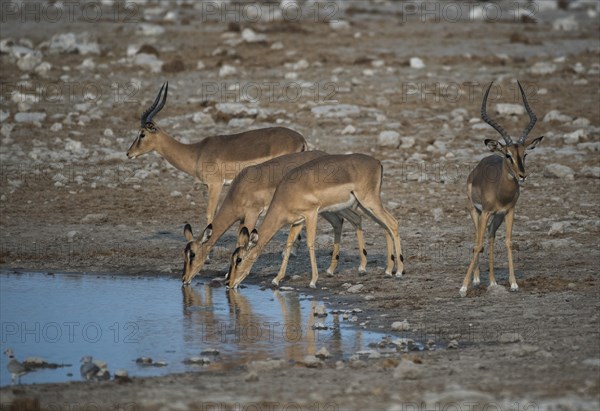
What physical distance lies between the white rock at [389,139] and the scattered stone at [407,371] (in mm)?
12760

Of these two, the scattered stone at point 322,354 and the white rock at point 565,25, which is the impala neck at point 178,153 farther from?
the white rock at point 565,25

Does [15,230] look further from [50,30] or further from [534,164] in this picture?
[50,30]

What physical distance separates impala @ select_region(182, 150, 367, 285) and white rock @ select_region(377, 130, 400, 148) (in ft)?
21.0

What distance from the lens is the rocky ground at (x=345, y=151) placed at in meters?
9.27

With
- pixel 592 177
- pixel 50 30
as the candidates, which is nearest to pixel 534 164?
pixel 592 177

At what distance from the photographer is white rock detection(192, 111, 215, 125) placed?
23984 millimetres

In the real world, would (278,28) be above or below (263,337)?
above

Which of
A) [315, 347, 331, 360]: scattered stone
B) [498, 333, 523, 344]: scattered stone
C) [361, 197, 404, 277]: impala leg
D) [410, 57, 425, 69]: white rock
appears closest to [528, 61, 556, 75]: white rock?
[410, 57, 425, 69]: white rock

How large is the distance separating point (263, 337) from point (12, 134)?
1342 centimetres

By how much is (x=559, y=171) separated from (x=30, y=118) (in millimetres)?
11639

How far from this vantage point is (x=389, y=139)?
21.9 m

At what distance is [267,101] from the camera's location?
2588 cm

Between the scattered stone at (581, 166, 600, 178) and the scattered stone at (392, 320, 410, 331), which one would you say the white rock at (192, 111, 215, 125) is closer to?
the scattered stone at (581, 166, 600, 178)

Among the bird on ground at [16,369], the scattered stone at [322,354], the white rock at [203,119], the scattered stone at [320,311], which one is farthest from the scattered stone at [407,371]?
the white rock at [203,119]
